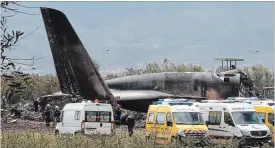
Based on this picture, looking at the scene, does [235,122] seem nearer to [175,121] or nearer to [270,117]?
[270,117]

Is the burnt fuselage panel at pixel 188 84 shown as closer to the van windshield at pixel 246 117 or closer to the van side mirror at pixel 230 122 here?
the van windshield at pixel 246 117

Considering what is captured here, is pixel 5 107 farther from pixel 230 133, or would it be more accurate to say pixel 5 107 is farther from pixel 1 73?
pixel 230 133

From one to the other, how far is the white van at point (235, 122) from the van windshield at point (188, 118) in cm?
125

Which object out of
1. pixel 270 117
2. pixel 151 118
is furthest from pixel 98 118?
pixel 270 117

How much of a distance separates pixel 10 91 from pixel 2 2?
1067 mm

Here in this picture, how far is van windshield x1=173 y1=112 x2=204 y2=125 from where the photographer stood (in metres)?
25.6

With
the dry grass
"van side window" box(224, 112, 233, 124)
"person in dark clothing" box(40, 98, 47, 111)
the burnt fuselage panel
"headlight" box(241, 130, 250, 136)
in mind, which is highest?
the burnt fuselage panel

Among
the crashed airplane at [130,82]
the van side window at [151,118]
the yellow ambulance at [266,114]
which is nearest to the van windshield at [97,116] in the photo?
the van side window at [151,118]

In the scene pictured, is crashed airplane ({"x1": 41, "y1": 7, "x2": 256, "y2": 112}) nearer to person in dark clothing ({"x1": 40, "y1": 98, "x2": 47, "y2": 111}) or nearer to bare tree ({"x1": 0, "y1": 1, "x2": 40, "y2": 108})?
person in dark clothing ({"x1": 40, "y1": 98, "x2": 47, "y2": 111})

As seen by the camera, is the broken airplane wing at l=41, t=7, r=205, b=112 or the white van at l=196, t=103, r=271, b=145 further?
the broken airplane wing at l=41, t=7, r=205, b=112

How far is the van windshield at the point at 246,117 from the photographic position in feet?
86.5

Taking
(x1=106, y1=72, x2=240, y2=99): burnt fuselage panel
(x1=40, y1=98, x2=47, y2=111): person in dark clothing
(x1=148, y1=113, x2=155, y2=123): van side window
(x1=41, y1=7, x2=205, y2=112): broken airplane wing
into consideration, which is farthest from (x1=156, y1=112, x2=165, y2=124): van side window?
(x1=40, y1=98, x2=47, y2=111): person in dark clothing

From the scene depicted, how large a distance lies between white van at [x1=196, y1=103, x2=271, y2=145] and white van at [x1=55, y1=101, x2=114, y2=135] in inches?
202

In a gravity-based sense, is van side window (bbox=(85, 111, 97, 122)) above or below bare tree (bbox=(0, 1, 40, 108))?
Answer: below
